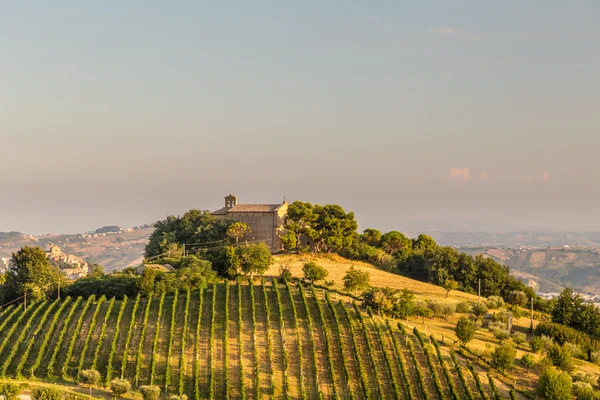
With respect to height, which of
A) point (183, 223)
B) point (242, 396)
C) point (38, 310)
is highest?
point (183, 223)

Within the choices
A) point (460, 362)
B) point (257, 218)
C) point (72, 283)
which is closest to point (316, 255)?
point (257, 218)

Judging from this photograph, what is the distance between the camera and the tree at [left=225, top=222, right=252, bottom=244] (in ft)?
207

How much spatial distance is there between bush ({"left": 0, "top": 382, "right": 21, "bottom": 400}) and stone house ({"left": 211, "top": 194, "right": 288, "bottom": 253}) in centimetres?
3816

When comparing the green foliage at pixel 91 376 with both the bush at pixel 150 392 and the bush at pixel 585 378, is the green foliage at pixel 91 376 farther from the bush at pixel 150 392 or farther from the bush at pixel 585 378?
the bush at pixel 585 378

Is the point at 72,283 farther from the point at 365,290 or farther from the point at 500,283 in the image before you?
the point at 500,283

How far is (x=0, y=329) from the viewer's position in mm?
40656

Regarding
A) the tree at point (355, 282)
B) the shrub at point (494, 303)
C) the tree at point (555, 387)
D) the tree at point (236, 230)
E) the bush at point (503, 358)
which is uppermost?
the tree at point (236, 230)

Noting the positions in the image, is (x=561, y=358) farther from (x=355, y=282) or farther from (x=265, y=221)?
(x=265, y=221)

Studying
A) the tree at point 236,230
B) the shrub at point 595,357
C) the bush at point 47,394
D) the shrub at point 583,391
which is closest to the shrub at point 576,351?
the shrub at point 595,357

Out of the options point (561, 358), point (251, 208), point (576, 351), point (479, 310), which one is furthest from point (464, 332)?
point (251, 208)

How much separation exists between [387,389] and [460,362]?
6.05 meters

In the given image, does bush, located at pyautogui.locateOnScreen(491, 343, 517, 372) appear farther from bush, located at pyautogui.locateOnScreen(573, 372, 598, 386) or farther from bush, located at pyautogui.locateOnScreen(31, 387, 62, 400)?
bush, located at pyautogui.locateOnScreen(31, 387, 62, 400)

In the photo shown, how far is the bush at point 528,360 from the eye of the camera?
3588 cm

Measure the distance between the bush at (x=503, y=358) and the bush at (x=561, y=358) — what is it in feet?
9.11
